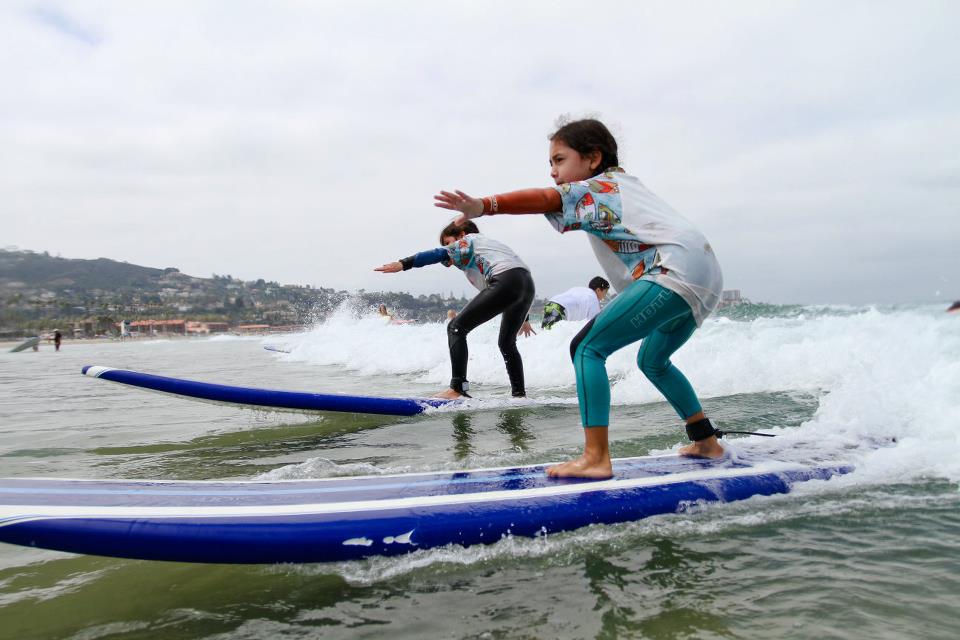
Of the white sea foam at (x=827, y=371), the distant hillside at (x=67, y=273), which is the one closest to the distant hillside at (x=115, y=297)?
the distant hillside at (x=67, y=273)

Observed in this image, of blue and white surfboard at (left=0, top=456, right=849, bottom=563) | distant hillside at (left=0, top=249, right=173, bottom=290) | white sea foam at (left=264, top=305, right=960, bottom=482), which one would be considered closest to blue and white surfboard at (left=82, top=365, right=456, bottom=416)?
white sea foam at (left=264, top=305, right=960, bottom=482)

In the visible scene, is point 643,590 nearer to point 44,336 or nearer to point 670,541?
point 670,541

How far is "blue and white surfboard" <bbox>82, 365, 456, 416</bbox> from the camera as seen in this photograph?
5039 mm

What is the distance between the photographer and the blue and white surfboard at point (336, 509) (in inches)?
77.2

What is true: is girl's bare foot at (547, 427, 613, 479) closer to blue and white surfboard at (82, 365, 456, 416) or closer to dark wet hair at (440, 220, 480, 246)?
blue and white surfboard at (82, 365, 456, 416)

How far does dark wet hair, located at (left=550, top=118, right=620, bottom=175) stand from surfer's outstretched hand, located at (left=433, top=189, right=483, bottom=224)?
0.73m

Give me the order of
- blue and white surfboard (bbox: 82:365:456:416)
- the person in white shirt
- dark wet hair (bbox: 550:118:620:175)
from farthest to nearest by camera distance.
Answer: the person in white shirt
blue and white surfboard (bbox: 82:365:456:416)
dark wet hair (bbox: 550:118:620:175)

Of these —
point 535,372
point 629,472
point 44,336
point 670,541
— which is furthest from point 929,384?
point 44,336

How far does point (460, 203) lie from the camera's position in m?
2.71

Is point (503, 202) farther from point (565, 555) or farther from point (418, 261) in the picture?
point (418, 261)

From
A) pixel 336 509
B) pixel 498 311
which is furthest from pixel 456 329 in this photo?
pixel 336 509

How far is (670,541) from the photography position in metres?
2.47

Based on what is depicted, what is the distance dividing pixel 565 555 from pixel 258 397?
3.81 meters

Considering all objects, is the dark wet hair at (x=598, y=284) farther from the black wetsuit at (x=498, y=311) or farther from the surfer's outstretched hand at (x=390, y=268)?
the surfer's outstretched hand at (x=390, y=268)
